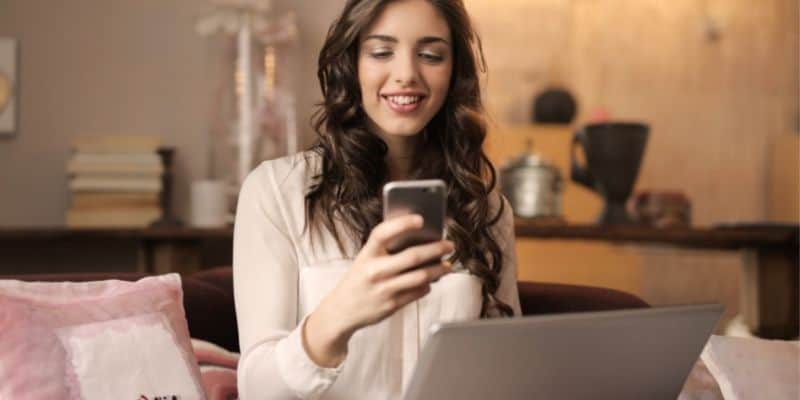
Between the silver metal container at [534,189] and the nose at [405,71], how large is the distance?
1689mm

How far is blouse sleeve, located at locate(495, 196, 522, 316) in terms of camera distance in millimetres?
1775

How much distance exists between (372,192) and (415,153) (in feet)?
0.35

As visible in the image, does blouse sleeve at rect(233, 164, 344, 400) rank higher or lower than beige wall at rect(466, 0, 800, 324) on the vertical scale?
lower

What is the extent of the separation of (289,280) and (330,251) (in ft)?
0.35

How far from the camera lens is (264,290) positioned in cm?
149

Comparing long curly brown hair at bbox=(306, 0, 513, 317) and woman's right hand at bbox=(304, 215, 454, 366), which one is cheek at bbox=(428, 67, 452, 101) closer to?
long curly brown hair at bbox=(306, 0, 513, 317)

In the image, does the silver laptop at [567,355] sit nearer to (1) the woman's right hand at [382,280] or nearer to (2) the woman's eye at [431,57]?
(1) the woman's right hand at [382,280]

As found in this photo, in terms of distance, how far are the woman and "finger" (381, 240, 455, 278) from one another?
0.37 m

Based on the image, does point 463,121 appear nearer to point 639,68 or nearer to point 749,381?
point 749,381

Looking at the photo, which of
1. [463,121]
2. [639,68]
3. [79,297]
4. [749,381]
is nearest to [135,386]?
[79,297]

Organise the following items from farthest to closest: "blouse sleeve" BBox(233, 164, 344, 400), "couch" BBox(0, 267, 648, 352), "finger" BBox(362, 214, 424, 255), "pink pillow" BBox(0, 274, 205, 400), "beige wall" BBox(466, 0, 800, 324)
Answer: "beige wall" BBox(466, 0, 800, 324)
"couch" BBox(0, 267, 648, 352)
"pink pillow" BBox(0, 274, 205, 400)
"blouse sleeve" BBox(233, 164, 344, 400)
"finger" BBox(362, 214, 424, 255)

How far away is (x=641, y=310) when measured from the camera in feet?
3.70

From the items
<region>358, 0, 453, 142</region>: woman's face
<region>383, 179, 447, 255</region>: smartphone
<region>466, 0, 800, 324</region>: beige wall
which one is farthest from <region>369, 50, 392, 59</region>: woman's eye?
<region>466, 0, 800, 324</region>: beige wall

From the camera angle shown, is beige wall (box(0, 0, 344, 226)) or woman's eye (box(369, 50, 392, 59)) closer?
woman's eye (box(369, 50, 392, 59))
